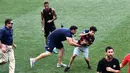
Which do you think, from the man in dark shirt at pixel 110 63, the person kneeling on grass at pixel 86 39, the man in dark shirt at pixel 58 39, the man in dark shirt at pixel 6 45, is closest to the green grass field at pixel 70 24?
the man in dark shirt at pixel 58 39

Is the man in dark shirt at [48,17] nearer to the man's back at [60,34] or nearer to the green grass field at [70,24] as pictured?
the green grass field at [70,24]

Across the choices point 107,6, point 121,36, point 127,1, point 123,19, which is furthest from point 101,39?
point 127,1

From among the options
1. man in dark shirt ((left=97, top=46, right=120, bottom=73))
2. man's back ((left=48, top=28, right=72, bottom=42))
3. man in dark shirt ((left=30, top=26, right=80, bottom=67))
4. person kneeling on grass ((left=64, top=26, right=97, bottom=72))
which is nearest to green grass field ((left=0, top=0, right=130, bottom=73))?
man in dark shirt ((left=30, top=26, right=80, bottom=67))

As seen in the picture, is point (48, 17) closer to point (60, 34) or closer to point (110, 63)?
point (60, 34)

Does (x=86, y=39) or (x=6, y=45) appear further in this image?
(x=86, y=39)

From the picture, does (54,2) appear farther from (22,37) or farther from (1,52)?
(1,52)

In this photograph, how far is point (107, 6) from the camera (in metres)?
20.0

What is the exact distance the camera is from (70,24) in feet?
56.4

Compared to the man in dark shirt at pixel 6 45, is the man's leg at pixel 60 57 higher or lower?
lower

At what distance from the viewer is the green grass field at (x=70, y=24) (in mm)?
12547

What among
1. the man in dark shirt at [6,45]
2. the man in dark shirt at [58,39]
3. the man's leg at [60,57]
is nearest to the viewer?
the man in dark shirt at [6,45]

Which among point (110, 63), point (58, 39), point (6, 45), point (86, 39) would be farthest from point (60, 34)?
point (110, 63)

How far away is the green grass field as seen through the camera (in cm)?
1255

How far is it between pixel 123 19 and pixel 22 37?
503 centimetres
